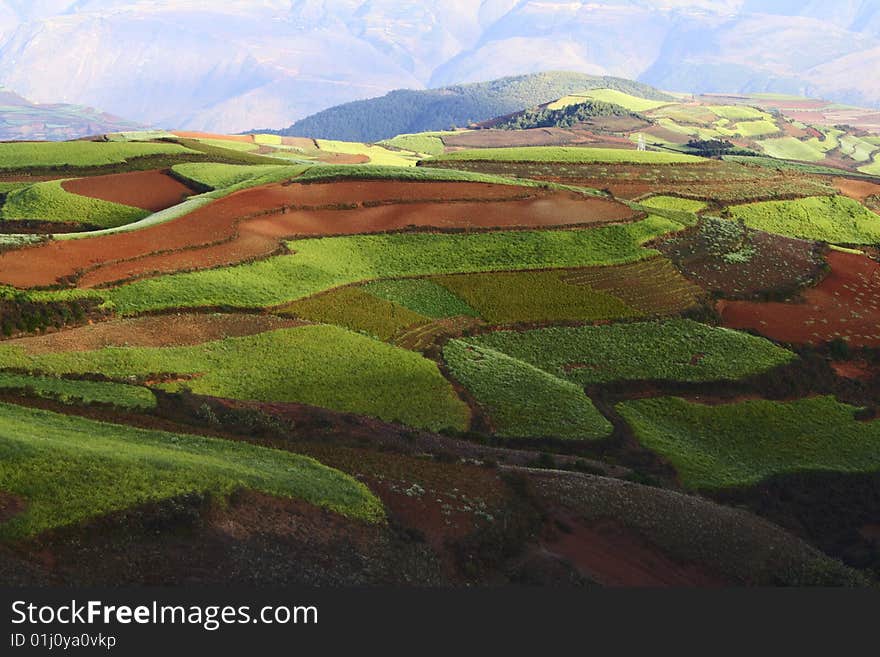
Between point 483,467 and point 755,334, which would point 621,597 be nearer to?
point 483,467

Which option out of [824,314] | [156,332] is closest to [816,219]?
[824,314]

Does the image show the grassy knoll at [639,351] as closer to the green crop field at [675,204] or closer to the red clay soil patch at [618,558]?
the red clay soil patch at [618,558]

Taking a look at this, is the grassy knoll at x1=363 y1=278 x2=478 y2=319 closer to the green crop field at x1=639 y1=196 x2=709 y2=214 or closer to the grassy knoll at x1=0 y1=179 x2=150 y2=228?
the grassy knoll at x1=0 y1=179 x2=150 y2=228

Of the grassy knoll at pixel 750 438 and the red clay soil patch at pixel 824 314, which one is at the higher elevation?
the red clay soil patch at pixel 824 314

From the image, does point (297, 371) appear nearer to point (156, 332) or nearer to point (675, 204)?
point (156, 332)

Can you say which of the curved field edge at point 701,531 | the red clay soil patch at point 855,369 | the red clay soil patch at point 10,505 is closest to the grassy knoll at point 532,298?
the red clay soil patch at point 855,369

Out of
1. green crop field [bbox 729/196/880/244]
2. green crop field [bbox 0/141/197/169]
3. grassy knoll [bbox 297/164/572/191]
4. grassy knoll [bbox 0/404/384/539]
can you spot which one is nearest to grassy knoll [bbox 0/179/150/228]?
grassy knoll [bbox 297/164/572/191]
